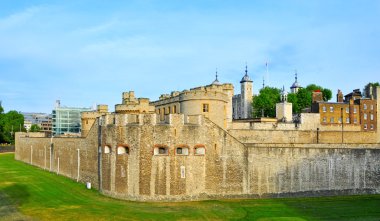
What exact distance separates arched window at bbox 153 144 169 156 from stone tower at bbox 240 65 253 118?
2639 inches

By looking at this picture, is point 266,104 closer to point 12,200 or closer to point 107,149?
point 107,149

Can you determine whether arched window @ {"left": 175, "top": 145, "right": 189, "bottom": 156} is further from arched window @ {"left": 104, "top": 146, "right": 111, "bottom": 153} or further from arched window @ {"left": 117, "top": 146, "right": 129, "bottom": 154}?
arched window @ {"left": 104, "top": 146, "right": 111, "bottom": 153}

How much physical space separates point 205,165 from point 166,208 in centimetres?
501

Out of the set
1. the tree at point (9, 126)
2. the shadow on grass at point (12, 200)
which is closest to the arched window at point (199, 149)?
the shadow on grass at point (12, 200)

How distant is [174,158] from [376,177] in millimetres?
18530

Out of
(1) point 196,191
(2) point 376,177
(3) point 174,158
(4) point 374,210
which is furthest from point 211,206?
(2) point 376,177

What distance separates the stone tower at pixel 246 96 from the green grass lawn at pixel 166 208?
61.3m

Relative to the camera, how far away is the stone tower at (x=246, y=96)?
9988 cm

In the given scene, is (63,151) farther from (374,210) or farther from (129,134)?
(374,210)

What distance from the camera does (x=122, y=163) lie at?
34.9m

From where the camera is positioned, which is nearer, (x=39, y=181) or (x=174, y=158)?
(x=174, y=158)

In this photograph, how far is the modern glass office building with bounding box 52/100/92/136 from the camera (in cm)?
9256

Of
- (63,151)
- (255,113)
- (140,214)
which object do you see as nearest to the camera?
(140,214)

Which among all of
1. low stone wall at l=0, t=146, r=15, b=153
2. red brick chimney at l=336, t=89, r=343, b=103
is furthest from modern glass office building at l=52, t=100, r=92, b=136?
red brick chimney at l=336, t=89, r=343, b=103
